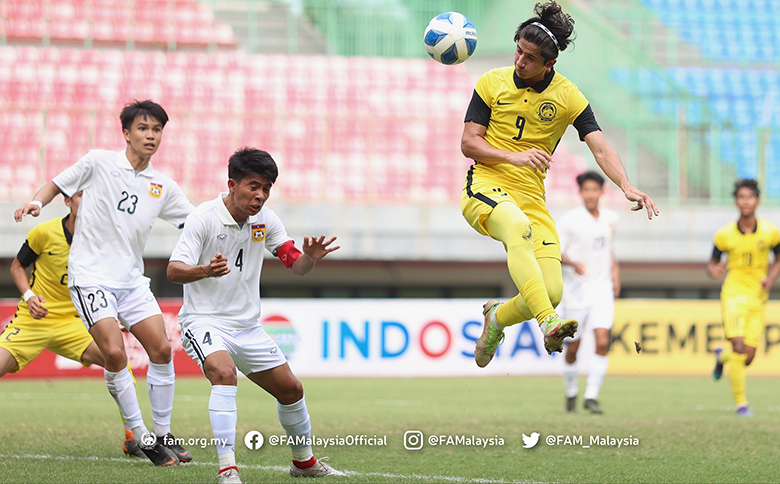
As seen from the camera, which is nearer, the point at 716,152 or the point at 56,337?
the point at 56,337

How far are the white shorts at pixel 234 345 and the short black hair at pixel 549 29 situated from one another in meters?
2.48

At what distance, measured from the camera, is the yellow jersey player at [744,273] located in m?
9.48

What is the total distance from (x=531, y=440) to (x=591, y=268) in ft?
11.6

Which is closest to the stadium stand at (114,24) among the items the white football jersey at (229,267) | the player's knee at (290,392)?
the white football jersey at (229,267)

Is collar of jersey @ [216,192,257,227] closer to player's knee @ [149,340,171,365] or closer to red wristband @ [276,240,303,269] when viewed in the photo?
red wristband @ [276,240,303,269]

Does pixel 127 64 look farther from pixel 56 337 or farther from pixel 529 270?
pixel 529 270

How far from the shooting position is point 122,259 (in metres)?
6.29

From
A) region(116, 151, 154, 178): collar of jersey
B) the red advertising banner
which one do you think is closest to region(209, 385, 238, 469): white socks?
region(116, 151, 154, 178): collar of jersey

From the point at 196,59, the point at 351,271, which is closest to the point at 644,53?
the point at 351,271

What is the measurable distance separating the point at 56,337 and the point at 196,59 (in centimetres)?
1458

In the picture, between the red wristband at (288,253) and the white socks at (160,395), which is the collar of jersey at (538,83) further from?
the white socks at (160,395)

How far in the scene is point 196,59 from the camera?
20.6 m

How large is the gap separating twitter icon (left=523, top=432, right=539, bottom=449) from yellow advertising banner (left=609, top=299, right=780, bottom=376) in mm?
8930

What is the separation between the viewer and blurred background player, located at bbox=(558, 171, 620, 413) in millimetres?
A: 9969
